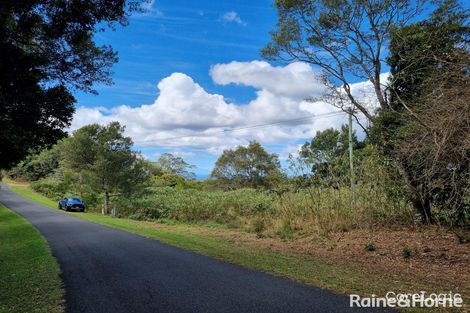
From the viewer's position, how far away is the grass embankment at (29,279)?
5.17 meters

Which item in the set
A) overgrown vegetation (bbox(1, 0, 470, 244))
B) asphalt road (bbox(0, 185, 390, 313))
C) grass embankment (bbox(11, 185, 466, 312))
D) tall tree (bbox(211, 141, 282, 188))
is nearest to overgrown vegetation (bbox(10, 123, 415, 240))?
overgrown vegetation (bbox(1, 0, 470, 244))

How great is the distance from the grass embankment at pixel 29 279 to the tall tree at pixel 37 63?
283 centimetres

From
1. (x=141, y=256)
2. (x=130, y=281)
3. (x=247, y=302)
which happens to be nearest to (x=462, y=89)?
(x=247, y=302)

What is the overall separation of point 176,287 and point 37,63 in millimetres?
6858

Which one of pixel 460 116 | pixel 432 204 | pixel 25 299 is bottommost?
pixel 25 299

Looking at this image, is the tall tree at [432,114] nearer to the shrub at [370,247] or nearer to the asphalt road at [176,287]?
the shrub at [370,247]

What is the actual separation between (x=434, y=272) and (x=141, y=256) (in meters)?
6.89

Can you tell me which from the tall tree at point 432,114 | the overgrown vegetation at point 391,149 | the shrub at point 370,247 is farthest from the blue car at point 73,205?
the shrub at point 370,247

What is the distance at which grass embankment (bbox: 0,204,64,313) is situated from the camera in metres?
5.17

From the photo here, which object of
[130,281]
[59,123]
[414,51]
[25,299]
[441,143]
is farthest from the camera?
[414,51]

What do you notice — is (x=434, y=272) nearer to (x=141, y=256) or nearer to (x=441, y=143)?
(x=441, y=143)

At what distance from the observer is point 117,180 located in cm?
2670

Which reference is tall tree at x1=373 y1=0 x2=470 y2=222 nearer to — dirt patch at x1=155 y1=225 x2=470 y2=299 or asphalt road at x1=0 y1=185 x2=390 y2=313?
dirt patch at x1=155 y1=225 x2=470 y2=299

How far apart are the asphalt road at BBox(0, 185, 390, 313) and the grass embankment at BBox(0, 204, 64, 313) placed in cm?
22
